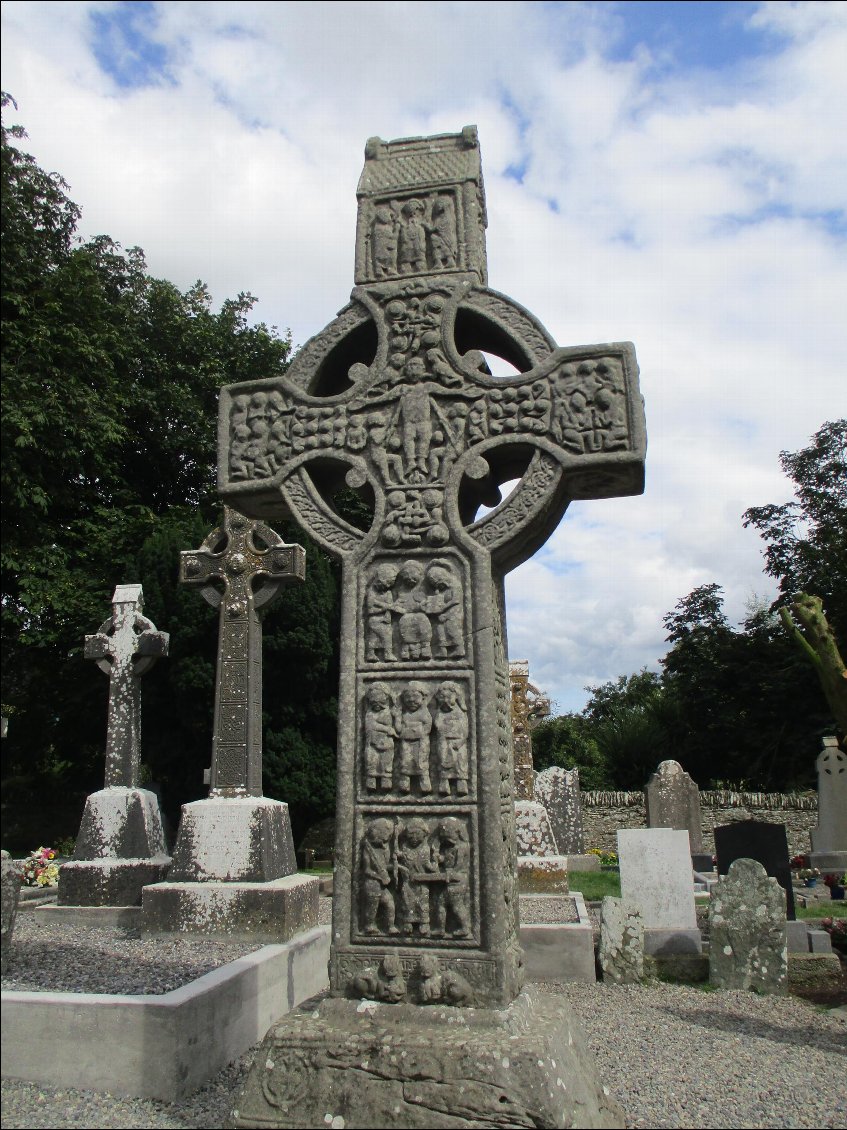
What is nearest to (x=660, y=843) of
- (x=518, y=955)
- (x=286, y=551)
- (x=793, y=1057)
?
(x=793, y=1057)

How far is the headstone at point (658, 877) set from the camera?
8469 millimetres

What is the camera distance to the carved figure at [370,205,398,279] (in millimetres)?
4109

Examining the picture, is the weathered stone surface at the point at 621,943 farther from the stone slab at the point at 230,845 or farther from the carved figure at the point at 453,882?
the carved figure at the point at 453,882

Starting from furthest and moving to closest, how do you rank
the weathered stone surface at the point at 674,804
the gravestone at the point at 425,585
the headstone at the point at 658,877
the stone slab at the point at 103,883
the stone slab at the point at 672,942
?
the weathered stone surface at the point at 674,804, the headstone at the point at 658,877, the stone slab at the point at 103,883, the stone slab at the point at 672,942, the gravestone at the point at 425,585

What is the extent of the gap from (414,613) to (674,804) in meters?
15.6

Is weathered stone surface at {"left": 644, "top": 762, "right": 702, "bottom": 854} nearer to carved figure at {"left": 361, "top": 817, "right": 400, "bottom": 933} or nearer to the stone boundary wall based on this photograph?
the stone boundary wall

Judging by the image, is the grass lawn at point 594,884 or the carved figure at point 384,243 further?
the grass lawn at point 594,884

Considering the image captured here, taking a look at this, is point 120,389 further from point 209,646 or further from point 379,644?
point 379,644

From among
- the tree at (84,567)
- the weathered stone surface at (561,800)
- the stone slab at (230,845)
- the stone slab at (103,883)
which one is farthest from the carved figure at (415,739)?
the tree at (84,567)

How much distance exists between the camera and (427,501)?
12.2 feet

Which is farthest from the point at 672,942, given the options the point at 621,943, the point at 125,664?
the point at 125,664

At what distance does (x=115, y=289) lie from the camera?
21641 millimetres

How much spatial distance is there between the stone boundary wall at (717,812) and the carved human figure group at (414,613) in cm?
1879

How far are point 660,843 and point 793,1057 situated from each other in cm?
386
